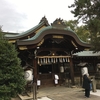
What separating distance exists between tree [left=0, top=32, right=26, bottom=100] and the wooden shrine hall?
2545 millimetres

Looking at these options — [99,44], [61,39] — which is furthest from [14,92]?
[99,44]

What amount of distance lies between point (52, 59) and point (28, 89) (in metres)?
3.04

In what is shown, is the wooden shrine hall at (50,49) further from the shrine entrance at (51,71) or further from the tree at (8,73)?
the tree at (8,73)

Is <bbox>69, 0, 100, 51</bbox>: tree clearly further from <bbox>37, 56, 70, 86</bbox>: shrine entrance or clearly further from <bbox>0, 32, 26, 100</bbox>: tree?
<bbox>0, 32, 26, 100</bbox>: tree

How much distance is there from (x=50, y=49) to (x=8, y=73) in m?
5.33

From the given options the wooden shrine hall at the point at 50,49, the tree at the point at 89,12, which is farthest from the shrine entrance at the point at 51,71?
the tree at the point at 89,12

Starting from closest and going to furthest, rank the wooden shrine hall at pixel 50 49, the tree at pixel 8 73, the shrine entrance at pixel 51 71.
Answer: the tree at pixel 8 73 < the wooden shrine hall at pixel 50 49 < the shrine entrance at pixel 51 71

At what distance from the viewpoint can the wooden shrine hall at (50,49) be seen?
9.84 meters

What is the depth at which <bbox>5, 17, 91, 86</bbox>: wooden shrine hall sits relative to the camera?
9.84m

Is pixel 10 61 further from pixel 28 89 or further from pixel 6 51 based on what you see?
pixel 28 89

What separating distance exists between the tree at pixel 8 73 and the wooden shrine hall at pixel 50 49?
254 cm

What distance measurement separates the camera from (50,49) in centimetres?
1132

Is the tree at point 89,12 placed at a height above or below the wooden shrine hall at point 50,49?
above

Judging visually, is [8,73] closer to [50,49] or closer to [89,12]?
[50,49]
